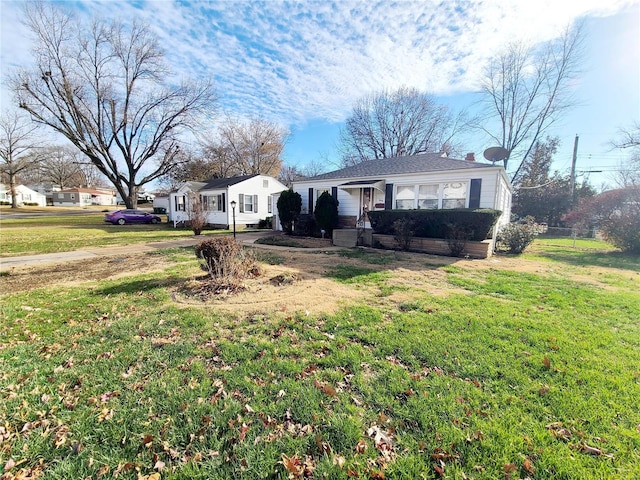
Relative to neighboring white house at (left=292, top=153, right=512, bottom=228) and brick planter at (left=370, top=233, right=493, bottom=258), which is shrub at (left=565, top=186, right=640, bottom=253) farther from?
brick planter at (left=370, top=233, right=493, bottom=258)

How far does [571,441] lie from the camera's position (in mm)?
2037

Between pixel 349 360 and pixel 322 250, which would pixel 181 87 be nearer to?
pixel 322 250

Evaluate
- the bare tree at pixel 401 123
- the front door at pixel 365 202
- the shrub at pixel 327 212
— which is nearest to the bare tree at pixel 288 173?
the bare tree at pixel 401 123

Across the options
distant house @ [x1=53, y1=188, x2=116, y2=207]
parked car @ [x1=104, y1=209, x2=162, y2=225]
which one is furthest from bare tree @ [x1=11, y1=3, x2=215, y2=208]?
distant house @ [x1=53, y1=188, x2=116, y2=207]

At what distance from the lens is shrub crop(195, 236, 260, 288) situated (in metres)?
5.58

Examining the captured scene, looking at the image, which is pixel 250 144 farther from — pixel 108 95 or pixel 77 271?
pixel 77 271

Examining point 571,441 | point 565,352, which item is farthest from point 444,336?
point 571,441

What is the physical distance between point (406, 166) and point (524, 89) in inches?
705

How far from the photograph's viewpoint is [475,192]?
433 inches

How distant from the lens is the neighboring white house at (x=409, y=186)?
1097cm

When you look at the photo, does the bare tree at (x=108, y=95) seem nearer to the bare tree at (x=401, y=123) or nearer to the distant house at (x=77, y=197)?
the bare tree at (x=401, y=123)

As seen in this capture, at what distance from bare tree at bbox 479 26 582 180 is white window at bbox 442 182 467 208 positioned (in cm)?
1439

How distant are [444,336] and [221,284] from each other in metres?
4.14

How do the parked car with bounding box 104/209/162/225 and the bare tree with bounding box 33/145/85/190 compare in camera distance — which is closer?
the parked car with bounding box 104/209/162/225
